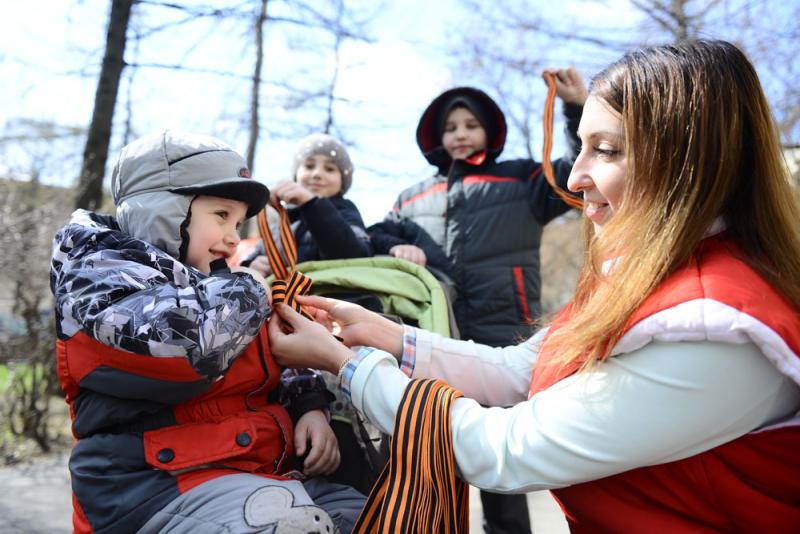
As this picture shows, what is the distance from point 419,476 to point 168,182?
1076 mm

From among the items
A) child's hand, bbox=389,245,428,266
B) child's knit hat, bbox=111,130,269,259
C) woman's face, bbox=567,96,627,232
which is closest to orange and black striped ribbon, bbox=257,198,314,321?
child's knit hat, bbox=111,130,269,259

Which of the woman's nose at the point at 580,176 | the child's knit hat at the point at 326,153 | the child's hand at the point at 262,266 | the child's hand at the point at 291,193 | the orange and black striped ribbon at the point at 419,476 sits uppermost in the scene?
the woman's nose at the point at 580,176

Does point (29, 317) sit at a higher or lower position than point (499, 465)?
lower

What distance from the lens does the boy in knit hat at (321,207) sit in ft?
8.36

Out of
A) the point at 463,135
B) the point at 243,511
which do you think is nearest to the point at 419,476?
the point at 243,511

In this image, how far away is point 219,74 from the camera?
15.2 ft

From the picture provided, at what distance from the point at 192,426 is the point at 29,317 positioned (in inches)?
149

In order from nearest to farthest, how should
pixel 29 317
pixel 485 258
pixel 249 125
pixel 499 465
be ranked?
pixel 499 465
pixel 485 258
pixel 29 317
pixel 249 125

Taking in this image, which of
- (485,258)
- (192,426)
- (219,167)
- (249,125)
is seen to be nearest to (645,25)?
(249,125)

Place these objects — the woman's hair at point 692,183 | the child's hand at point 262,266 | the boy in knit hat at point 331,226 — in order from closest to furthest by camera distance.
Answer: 1. the woman's hair at point 692,183
2. the boy in knit hat at point 331,226
3. the child's hand at point 262,266

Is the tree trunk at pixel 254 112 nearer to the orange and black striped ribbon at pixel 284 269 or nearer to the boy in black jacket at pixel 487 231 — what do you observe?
the boy in black jacket at pixel 487 231

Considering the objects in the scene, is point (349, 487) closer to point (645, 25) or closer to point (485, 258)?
point (485, 258)

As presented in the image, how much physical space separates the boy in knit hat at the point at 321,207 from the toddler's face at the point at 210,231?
0.43 meters

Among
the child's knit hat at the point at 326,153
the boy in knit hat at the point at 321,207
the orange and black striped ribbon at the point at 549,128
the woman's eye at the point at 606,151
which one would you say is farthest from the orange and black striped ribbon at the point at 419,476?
the child's knit hat at the point at 326,153
